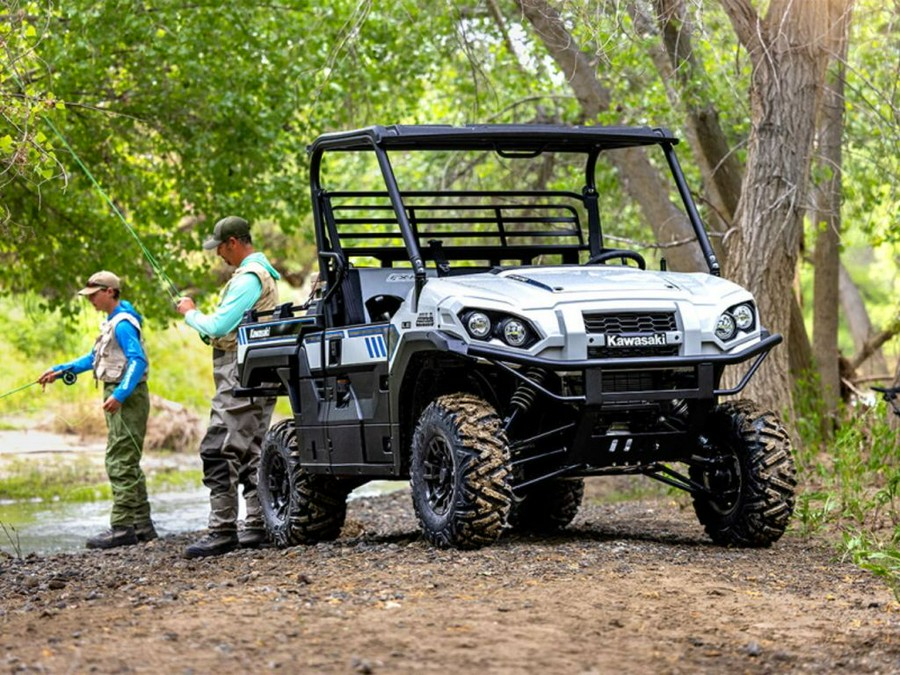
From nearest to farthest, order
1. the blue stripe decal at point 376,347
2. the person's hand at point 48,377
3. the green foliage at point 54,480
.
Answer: the blue stripe decal at point 376,347
the person's hand at point 48,377
the green foliage at point 54,480

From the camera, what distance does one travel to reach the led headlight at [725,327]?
26.9 feet

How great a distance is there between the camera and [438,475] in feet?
27.4

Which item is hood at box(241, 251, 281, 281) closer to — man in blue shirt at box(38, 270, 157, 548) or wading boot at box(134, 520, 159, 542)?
man in blue shirt at box(38, 270, 157, 548)

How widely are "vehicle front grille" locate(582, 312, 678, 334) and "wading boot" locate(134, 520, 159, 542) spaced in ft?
16.1

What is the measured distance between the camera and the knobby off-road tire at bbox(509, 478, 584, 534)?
1016 centimetres

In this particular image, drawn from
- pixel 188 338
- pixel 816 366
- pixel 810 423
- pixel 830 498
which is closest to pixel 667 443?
pixel 830 498

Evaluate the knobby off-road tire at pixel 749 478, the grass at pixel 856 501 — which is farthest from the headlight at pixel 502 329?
the grass at pixel 856 501

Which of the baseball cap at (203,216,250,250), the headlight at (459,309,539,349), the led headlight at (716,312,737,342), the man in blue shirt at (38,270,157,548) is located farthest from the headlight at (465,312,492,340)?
the man in blue shirt at (38,270,157,548)

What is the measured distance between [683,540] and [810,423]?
3.64 m

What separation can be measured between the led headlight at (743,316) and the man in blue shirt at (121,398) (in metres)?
4.71

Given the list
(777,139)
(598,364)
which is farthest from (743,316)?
(777,139)

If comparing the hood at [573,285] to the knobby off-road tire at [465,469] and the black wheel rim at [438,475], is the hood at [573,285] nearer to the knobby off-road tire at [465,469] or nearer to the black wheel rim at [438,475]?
the knobby off-road tire at [465,469]

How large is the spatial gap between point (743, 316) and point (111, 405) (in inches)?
192

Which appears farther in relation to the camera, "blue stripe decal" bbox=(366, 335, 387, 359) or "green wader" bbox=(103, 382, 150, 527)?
"green wader" bbox=(103, 382, 150, 527)
